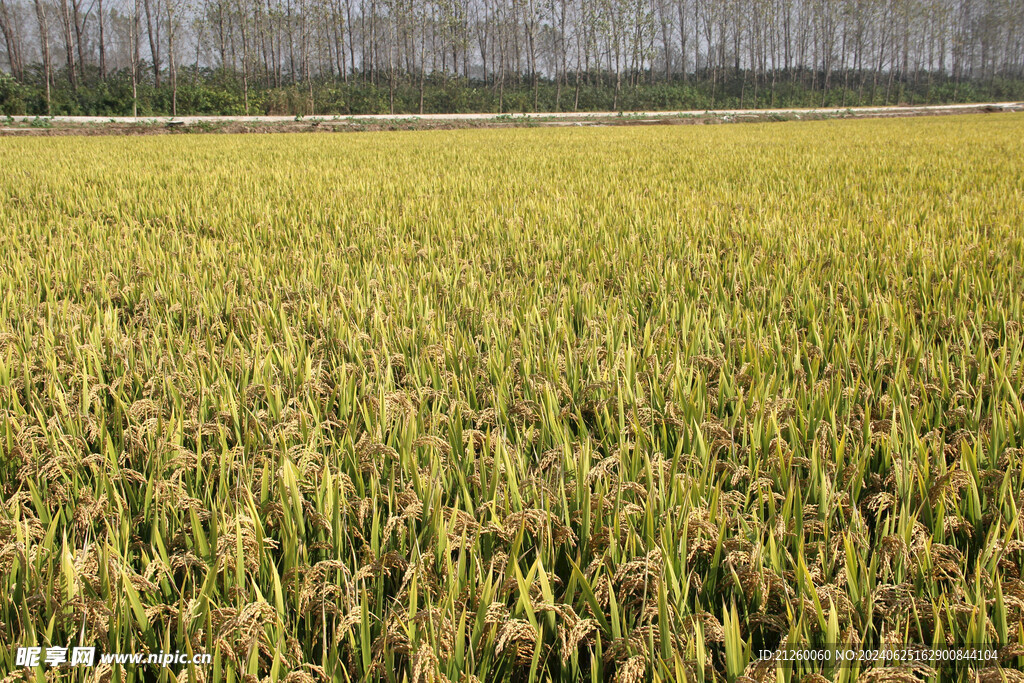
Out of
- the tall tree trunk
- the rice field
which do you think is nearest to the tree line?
the tall tree trunk

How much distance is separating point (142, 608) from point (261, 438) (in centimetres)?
56

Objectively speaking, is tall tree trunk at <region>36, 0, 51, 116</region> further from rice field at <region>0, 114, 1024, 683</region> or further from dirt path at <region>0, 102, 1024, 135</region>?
rice field at <region>0, 114, 1024, 683</region>

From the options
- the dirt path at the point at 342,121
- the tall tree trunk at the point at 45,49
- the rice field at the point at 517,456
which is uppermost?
the tall tree trunk at the point at 45,49

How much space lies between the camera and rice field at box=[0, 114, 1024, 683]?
888 millimetres

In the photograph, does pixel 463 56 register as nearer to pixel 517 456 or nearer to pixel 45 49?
pixel 45 49

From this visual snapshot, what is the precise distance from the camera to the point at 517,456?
135cm

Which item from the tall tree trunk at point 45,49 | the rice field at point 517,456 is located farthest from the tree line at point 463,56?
the rice field at point 517,456

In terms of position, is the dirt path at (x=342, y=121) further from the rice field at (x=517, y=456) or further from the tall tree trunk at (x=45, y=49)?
the rice field at (x=517, y=456)

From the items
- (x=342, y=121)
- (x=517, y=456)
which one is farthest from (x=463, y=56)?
(x=517, y=456)

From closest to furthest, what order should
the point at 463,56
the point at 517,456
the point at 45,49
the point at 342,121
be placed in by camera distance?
the point at 517,456, the point at 45,49, the point at 342,121, the point at 463,56

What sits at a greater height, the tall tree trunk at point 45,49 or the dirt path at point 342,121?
the tall tree trunk at point 45,49

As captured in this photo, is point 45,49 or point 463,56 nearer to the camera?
point 45,49

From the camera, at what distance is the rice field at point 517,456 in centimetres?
89

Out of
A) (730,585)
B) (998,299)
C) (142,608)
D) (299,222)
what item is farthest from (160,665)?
(299,222)
